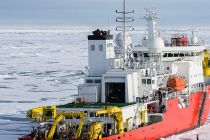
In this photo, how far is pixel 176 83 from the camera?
1869 centimetres

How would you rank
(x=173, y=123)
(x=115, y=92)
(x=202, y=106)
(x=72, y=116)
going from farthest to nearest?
(x=202, y=106) < (x=173, y=123) < (x=115, y=92) < (x=72, y=116)

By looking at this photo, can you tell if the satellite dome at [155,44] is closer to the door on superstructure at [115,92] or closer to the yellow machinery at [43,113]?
the door on superstructure at [115,92]

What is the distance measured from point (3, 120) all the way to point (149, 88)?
5.79 m

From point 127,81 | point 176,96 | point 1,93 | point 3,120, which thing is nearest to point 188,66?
point 176,96

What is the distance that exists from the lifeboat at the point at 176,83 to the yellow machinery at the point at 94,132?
15.3 feet

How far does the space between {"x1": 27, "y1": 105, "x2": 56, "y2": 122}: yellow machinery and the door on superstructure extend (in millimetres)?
2883

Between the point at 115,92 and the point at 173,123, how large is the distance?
2430mm

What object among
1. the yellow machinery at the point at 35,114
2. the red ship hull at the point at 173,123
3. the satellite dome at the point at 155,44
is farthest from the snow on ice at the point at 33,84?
the satellite dome at the point at 155,44

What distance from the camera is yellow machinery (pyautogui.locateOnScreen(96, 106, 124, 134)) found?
49.6ft

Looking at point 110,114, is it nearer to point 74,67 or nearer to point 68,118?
point 68,118

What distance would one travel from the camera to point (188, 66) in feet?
66.5

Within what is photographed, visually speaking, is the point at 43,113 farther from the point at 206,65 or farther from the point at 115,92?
the point at 206,65

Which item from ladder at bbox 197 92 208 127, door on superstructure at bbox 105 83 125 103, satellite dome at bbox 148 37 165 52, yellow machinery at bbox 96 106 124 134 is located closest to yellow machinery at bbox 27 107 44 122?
yellow machinery at bbox 96 106 124 134

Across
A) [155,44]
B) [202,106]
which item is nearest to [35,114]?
[155,44]
